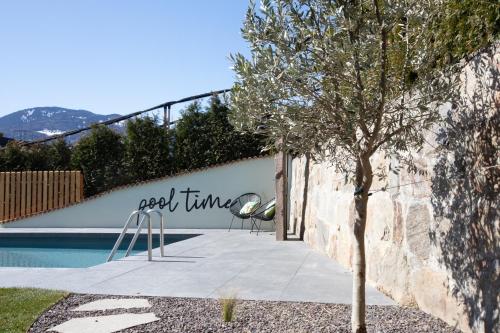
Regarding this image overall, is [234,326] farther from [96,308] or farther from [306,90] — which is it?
[306,90]

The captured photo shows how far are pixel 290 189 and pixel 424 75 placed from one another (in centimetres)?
947

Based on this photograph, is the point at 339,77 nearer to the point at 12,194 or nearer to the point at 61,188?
the point at 61,188

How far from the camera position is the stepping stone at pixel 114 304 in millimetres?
4461

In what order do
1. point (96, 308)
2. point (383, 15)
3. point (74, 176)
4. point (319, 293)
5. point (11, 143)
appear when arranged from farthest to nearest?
point (11, 143) < point (74, 176) < point (319, 293) < point (96, 308) < point (383, 15)

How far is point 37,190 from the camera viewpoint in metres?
15.0

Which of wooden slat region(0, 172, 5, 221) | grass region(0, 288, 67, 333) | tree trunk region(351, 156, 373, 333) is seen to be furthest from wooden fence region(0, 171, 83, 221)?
tree trunk region(351, 156, 373, 333)

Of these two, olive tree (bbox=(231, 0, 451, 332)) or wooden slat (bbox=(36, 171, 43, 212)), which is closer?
olive tree (bbox=(231, 0, 451, 332))

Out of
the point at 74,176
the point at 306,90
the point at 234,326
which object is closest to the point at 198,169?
the point at 74,176

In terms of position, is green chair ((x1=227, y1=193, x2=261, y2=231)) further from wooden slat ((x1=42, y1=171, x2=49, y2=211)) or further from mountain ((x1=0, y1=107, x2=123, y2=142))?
mountain ((x1=0, y1=107, x2=123, y2=142))

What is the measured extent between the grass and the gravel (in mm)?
87

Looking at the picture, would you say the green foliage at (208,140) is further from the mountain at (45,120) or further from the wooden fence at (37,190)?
the mountain at (45,120)

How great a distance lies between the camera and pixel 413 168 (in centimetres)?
392

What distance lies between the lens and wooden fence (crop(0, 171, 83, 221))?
14.9 m

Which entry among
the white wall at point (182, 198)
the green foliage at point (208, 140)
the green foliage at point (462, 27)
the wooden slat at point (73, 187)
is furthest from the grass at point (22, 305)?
the wooden slat at point (73, 187)
